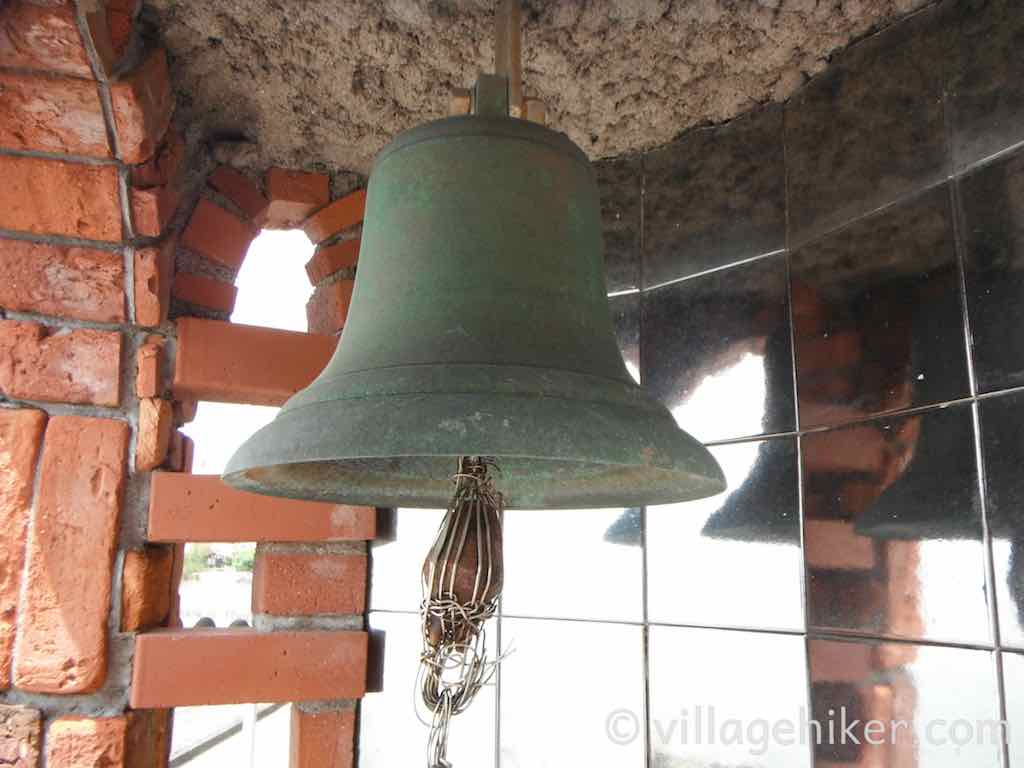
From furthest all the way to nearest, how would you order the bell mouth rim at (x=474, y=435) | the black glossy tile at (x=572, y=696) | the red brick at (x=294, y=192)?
the red brick at (x=294, y=192) < the black glossy tile at (x=572, y=696) < the bell mouth rim at (x=474, y=435)

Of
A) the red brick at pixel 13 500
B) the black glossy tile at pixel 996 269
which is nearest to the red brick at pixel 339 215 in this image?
the red brick at pixel 13 500

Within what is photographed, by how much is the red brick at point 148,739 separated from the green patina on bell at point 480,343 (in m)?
0.44

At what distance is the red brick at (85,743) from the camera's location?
36.7 inches

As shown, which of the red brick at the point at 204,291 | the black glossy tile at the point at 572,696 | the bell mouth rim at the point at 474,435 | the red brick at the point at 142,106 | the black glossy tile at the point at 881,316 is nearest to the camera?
the bell mouth rim at the point at 474,435

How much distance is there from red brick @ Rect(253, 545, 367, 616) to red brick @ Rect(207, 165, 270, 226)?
19.2 inches

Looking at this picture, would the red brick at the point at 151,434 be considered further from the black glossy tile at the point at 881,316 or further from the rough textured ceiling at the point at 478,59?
the black glossy tile at the point at 881,316

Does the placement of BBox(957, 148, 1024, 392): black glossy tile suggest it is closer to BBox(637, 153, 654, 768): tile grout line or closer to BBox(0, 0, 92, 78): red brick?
BBox(637, 153, 654, 768): tile grout line

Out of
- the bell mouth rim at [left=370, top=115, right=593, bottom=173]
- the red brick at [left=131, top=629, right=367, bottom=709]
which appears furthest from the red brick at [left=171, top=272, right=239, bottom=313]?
the bell mouth rim at [left=370, top=115, right=593, bottom=173]

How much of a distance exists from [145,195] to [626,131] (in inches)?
24.8

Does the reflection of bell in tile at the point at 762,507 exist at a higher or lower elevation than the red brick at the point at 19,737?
higher

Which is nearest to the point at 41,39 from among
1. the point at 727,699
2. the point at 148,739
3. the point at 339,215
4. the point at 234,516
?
the point at 339,215

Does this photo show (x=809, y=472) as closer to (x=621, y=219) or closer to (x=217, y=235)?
(x=621, y=219)

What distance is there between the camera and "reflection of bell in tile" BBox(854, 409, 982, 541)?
2.51 ft

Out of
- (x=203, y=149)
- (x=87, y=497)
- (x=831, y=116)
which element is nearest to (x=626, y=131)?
(x=831, y=116)
